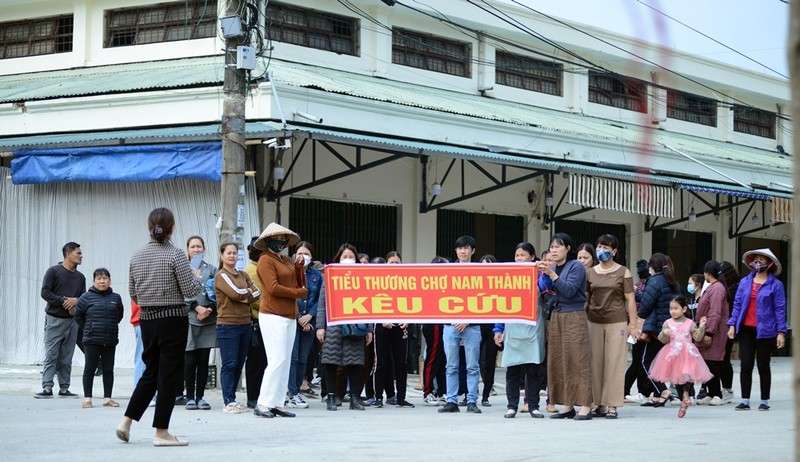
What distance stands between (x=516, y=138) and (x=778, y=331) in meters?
9.33

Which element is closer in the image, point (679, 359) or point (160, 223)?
point (160, 223)

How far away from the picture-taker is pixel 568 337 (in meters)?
12.3

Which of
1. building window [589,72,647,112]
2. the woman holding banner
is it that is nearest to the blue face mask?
the woman holding banner

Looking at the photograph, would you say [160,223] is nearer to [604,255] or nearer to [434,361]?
[604,255]

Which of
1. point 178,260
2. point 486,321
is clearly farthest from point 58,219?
point 178,260

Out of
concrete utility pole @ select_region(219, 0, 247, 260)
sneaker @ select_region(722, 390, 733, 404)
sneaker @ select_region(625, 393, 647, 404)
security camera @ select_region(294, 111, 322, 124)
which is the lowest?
sneaker @ select_region(625, 393, 647, 404)

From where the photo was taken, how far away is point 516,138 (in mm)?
22016

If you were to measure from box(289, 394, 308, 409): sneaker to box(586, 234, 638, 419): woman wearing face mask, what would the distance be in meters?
3.17

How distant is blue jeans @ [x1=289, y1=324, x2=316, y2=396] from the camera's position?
13570 millimetres

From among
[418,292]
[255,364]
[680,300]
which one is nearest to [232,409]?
[255,364]

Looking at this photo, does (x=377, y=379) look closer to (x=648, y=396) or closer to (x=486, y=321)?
(x=486, y=321)

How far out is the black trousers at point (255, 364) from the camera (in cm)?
1301

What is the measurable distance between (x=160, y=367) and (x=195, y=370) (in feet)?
Result: 12.1

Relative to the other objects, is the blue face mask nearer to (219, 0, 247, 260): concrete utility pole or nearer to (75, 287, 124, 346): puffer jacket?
(219, 0, 247, 260): concrete utility pole
